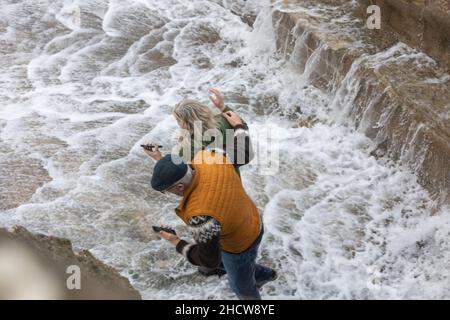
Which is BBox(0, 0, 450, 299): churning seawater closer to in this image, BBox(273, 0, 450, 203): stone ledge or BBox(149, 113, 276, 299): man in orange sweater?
BBox(273, 0, 450, 203): stone ledge

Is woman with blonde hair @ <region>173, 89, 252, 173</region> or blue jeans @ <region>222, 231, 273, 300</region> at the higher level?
woman with blonde hair @ <region>173, 89, 252, 173</region>

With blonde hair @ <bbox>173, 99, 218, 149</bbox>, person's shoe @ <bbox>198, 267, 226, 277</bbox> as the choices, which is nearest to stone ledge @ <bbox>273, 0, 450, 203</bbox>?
person's shoe @ <bbox>198, 267, 226, 277</bbox>

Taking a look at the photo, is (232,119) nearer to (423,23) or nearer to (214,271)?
(214,271)

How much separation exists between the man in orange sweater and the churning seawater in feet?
4.37

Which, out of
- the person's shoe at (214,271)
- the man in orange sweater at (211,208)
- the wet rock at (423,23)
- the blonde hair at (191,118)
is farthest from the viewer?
the wet rock at (423,23)

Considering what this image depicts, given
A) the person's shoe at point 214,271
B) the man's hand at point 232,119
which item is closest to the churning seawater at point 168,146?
the person's shoe at point 214,271

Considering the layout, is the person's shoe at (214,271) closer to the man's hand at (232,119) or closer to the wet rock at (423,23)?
the man's hand at (232,119)

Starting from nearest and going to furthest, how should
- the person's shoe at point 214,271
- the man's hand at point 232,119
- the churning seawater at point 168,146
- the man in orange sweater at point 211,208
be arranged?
the man in orange sweater at point 211,208 < the man's hand at point 232,119 < the person's shoe at point 214,271 < the churning seawater at point 168,146

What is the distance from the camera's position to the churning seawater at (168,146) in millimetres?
4625

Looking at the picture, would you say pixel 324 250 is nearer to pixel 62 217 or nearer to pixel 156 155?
pixel 156 155

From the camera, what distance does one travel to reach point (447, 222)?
4.84 metres

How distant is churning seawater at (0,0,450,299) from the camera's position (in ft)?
15.2
